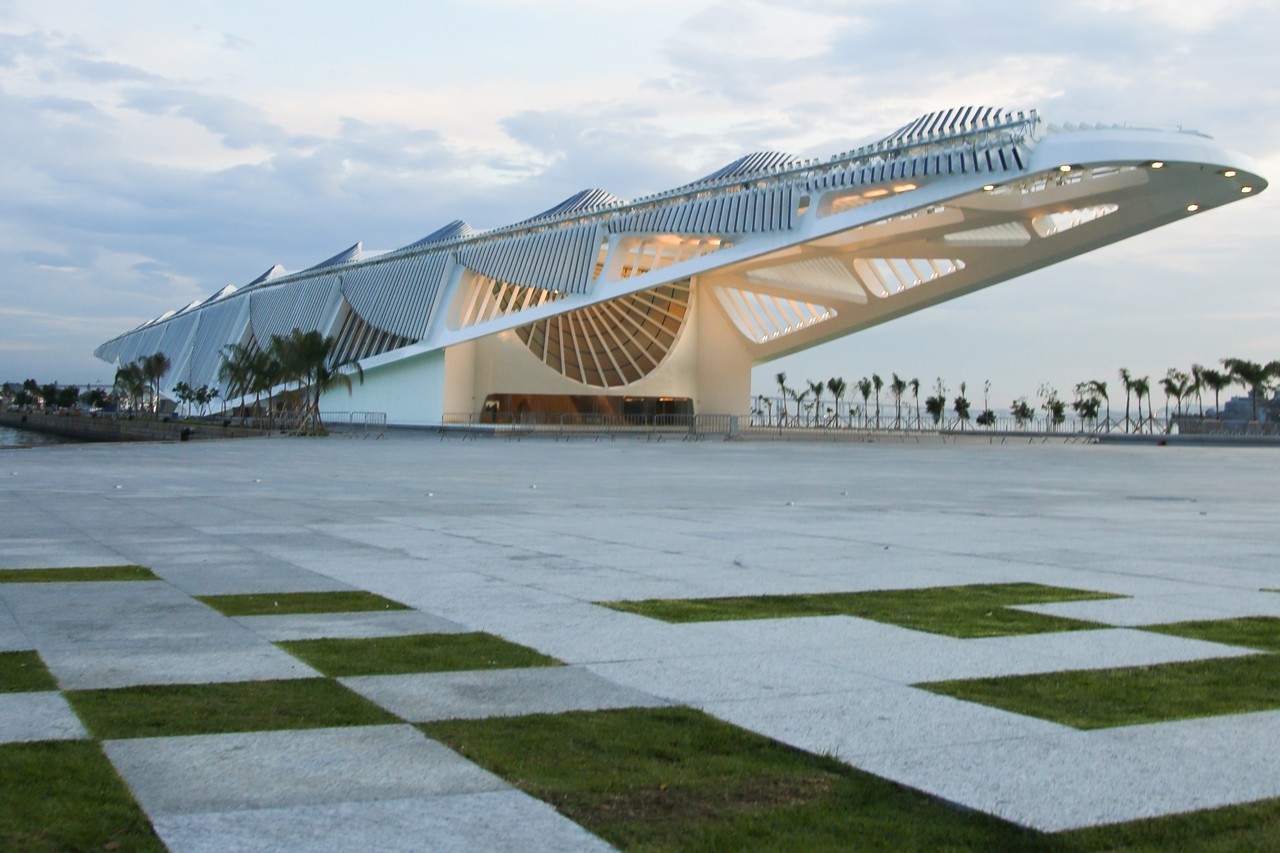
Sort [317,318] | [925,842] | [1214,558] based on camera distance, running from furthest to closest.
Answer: [317,318] → [1214,558] → [925,842]

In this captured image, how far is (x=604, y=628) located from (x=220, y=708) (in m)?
2.35

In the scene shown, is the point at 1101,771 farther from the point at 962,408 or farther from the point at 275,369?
the point at 962,408

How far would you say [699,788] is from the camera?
395cm

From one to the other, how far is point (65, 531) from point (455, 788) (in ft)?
29.3

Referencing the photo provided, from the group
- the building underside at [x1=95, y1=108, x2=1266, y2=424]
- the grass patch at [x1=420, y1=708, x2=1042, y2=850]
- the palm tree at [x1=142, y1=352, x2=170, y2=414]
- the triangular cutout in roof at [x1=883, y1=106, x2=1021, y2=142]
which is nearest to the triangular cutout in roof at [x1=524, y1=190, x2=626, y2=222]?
the building underside at [x1=95, y1=108, x2=1266, y2=424]

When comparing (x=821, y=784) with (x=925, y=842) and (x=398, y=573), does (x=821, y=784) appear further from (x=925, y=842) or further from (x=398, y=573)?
(x=398, y=573)

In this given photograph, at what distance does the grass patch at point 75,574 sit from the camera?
8375 mm

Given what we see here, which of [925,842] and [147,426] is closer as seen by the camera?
[925,842]

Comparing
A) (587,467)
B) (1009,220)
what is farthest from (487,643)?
(1009,220)

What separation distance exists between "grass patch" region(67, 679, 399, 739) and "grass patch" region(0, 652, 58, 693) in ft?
0.77

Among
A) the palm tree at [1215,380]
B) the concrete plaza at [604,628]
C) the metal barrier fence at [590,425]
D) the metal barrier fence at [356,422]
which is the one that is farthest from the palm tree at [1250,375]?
the concrete plaza at [604,628]

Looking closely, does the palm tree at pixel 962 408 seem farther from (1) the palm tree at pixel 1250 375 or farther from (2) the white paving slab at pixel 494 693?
(2) the white paving slab at pixel 494 693

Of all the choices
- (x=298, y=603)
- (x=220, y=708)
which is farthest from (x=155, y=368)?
(x=220, y=708)

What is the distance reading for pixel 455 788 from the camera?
3.91 m
